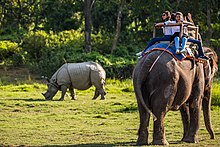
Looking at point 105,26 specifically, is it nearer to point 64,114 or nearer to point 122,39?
point 122,39

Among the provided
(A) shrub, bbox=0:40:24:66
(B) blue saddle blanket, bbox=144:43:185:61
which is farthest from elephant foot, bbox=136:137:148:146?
(A) shrub, bbox=0:40:24:66

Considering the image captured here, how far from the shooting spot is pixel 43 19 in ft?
145

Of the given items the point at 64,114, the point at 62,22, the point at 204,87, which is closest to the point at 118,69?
the point at 62,22

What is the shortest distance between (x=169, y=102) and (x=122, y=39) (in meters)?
29.0

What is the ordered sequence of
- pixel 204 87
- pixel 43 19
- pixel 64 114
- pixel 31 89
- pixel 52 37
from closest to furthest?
pixel 204 87, pixel 64 114, pixel 31 89, pixel 52 37, pixel 43 19

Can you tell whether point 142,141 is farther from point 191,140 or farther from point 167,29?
point 167,29

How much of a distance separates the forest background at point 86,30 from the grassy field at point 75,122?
31.7 ft

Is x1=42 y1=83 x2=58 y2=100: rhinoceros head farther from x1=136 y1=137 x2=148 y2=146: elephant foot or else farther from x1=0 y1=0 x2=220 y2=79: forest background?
x1=136 y1=137 x2=148 y2=146: elephant foot

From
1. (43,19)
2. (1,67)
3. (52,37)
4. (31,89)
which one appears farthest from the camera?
(43,19)

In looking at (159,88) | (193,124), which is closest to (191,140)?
(193,124)

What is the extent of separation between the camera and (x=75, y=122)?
650 inches

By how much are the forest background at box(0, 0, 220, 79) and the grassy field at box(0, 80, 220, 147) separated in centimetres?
967

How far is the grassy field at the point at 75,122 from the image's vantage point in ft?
42.7

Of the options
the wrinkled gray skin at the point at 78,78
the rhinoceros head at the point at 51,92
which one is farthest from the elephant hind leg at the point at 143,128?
the wrinkled gray skin at the point at 78,78
